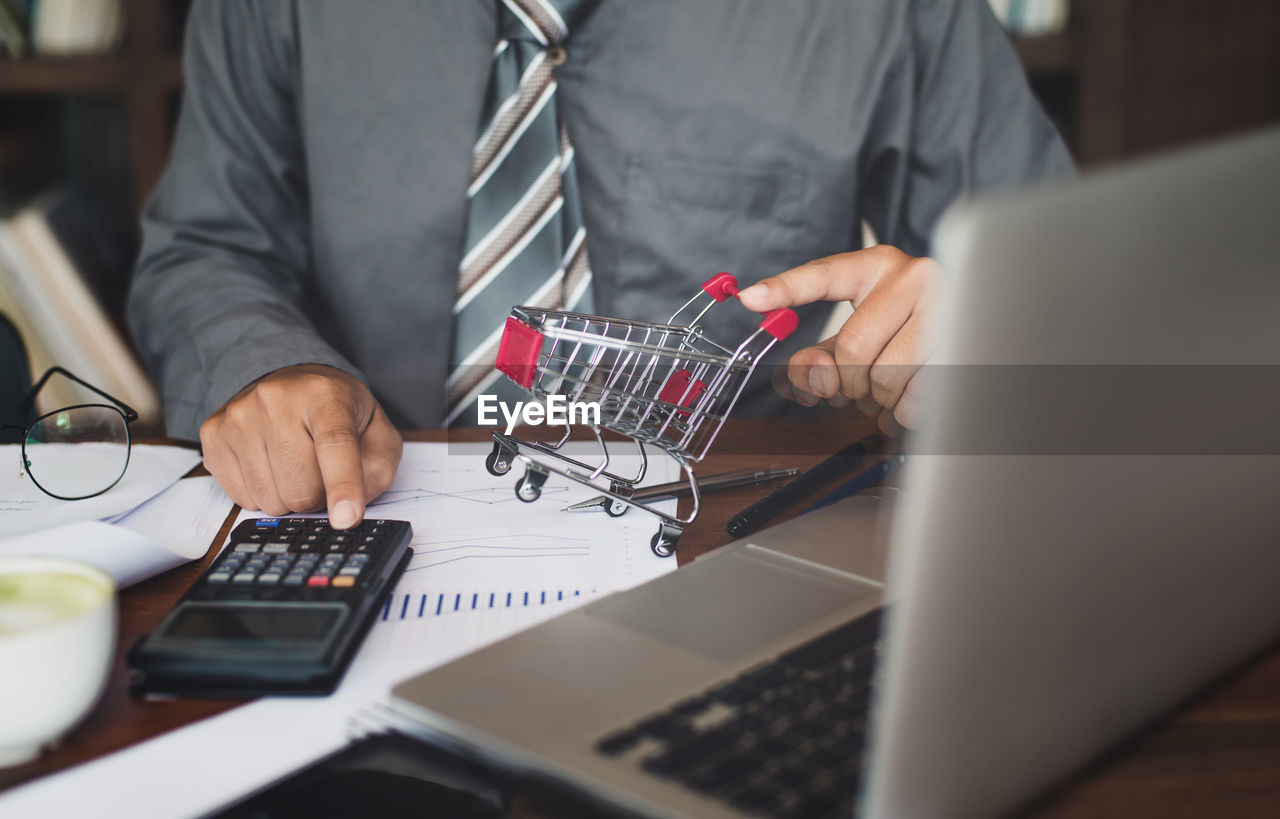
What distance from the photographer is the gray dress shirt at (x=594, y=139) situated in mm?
1146

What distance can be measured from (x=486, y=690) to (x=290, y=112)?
1018 millimetres

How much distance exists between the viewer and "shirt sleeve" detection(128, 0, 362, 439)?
102cm

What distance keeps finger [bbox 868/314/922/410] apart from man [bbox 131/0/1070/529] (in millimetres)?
488

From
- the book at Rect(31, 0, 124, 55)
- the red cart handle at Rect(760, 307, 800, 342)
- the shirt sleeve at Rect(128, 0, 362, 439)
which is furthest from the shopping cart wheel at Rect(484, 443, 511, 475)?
the book at Rect(31, 0, 124, 55)

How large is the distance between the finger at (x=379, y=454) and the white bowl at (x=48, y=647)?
295 mm

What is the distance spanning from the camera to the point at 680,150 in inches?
46.4

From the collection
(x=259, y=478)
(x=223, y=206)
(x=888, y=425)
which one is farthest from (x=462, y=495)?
(x=223, y=206)

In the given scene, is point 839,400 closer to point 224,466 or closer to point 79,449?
point 224,466

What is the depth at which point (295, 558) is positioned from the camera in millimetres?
568

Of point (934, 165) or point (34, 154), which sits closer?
point (934, 165)

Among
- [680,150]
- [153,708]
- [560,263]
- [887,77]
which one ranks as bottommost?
[153,708]

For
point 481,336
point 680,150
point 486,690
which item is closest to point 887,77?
point 680,150

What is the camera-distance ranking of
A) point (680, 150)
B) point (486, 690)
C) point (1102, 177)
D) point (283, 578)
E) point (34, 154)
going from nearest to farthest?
point (1102, 177) < point (486, 690) < point (283, 578) < point (680, 150) < point (34, 154)

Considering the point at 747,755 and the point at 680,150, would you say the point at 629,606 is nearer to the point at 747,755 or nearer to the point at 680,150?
the point at 747,755
